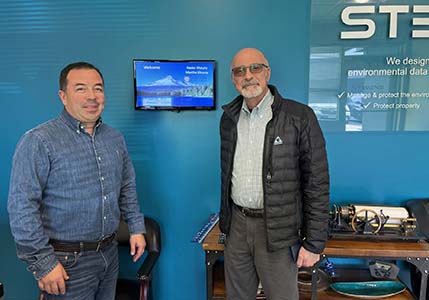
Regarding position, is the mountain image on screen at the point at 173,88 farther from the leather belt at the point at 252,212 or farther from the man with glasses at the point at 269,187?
the leather belt at the point at 252,212

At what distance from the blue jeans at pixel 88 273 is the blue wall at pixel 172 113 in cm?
84

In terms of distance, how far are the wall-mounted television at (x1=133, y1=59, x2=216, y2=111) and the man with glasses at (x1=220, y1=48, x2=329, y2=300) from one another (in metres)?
0.53

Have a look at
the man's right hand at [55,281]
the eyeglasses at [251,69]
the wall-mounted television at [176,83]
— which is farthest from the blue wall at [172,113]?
the man's right hand at [55,281]

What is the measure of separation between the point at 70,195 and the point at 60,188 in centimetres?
5

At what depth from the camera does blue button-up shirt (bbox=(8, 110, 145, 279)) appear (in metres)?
1.33

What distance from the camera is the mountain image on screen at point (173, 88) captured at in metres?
2.27

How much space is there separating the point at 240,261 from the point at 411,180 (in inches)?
50.2

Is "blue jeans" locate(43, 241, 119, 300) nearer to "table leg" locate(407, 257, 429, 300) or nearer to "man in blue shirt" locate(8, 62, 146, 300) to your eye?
"man in blue shirt" locate(8, 62, 146, 300)

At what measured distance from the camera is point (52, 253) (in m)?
1.37

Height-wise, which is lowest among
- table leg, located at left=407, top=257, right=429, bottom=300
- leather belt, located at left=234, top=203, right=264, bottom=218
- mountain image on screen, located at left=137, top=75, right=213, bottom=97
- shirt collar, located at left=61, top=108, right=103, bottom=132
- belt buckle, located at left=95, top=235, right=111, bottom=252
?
table leg, located at left=407, top=257, right=429, bottom=300

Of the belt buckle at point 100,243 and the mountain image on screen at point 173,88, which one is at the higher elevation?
the mountain image on screen at point 173,88

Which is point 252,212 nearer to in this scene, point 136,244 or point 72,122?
point 136,244

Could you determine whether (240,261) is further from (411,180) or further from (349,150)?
(411,180)

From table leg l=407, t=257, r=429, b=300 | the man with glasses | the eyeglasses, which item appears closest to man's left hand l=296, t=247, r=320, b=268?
the man with glasses
